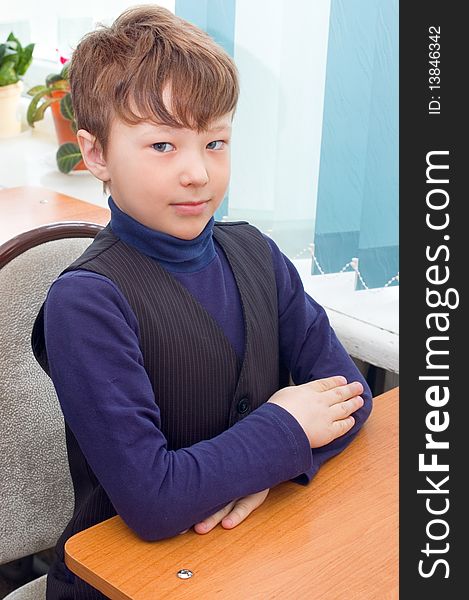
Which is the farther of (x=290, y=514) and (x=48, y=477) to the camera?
(x=48, y=477)

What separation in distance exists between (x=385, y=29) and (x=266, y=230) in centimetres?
43

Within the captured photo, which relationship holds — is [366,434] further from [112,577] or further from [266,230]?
[266,230]

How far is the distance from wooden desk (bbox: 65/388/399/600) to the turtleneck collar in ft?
0.86

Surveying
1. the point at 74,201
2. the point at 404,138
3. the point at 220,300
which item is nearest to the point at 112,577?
the point at 220,300

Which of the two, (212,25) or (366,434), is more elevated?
(212,25)

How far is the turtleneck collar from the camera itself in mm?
1055

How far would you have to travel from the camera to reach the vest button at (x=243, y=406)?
1.10 meters

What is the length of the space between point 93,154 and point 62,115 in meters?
1.21

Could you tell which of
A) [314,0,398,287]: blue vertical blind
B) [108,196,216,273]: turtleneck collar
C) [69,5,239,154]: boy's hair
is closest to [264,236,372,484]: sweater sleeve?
[108,196,216,273]: turtleneck collar

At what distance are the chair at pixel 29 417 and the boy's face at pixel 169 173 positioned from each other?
0.79 ft

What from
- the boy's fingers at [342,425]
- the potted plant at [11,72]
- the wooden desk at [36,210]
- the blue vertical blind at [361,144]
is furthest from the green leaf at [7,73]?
the boy's fingers at [342,425]

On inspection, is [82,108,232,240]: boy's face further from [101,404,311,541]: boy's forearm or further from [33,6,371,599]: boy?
[101,404,311,541]: boy's forearm

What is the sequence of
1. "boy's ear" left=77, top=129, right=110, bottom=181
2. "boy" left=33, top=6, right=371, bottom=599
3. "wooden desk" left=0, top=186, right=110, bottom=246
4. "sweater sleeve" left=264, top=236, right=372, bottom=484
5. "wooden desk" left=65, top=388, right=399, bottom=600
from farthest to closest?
"wooden desk" left=0, top=186, right=110, bottom=246, "sweater sleeve" left=264, top=236, right=372, bottom=484, "boy's ear" left=77, top=129, right=110, bottom=181, "boy" left=33, top=6, right=371, bottom=599, "wooden desk" left=65, top=388, right=399, bottom=600

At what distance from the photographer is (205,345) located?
3.51ft
